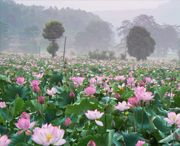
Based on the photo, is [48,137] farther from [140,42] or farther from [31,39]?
[31,39]

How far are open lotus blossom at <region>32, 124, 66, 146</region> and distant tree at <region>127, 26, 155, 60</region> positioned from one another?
42322mm

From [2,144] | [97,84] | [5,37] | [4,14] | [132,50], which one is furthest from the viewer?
[4,14]

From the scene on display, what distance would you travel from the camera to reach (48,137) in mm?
→ 1780

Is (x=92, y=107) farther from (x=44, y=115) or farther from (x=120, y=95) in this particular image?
(x=120, y=95)

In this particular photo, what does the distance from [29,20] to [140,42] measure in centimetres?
6207

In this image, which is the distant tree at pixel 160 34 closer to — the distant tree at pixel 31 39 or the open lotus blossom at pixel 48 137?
the distant tree at pixel 31 39

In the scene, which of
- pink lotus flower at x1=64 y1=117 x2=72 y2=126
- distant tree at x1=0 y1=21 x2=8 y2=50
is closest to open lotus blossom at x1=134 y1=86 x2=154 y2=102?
pink lotus flower at x1=64 y1=117 x2=72 y2=126

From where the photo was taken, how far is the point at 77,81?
414 centimetres

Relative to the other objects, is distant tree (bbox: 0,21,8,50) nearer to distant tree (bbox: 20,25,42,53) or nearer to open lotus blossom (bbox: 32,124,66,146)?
distant tree (bbox: 20,25,42,53)

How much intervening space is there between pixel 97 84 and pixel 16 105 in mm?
2001

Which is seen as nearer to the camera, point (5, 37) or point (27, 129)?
point (27, 129)

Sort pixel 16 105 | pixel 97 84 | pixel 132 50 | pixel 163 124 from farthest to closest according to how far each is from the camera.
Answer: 1. pixel 132 50
2. pixel 97 84
3. pixel 16 105
4. pixel 163 124

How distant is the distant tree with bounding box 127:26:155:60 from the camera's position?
44000 mm

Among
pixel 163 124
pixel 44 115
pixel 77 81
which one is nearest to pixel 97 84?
pixel 77 81
